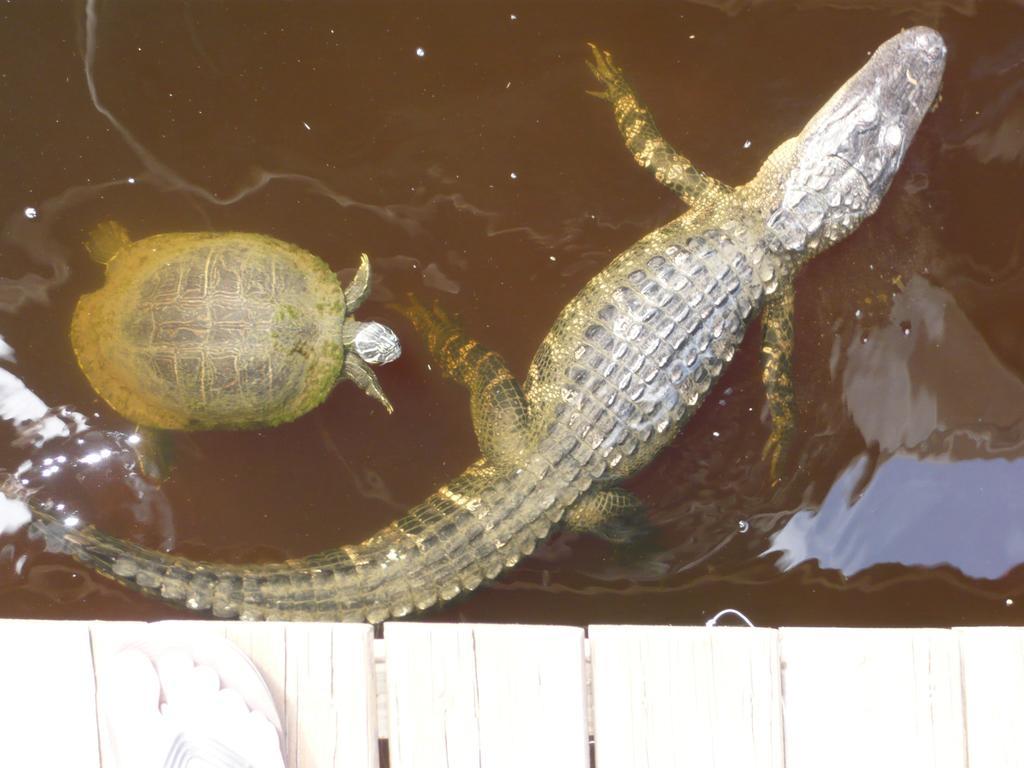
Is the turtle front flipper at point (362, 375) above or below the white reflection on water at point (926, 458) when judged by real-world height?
above

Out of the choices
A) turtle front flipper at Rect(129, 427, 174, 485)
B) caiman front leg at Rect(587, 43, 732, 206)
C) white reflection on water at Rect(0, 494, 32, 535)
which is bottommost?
white reflection on water at Rect(0, 494, 32, 535)

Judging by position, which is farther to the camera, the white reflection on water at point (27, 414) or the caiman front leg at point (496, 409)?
the white reflection on water at point (27, 414)

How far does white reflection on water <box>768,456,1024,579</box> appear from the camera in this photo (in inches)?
117

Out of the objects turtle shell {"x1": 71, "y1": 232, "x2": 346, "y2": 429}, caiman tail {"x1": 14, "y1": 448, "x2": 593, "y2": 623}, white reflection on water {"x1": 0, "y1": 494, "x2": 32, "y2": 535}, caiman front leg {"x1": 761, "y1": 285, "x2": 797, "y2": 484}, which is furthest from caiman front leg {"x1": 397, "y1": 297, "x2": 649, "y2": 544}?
white reflection on water {"x1": 0, "y1": 494, "x2": 32, "y2": 535}

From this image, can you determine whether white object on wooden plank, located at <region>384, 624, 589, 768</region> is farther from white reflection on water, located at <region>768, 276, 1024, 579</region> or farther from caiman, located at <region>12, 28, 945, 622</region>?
white reflection on water, located at <region>768, 276, 1024, 579</region>

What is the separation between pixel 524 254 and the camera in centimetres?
305

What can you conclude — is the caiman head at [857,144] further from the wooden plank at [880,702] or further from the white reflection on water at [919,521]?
the wooden plank at [880,702]

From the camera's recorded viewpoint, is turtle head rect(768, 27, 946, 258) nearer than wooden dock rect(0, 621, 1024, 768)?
No

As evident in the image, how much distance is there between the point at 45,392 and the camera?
2.96 metres

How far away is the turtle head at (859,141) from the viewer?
8.99 feet

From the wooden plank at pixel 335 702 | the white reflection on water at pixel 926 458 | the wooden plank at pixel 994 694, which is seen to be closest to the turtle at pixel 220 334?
the wooden plank at pixel 335 702

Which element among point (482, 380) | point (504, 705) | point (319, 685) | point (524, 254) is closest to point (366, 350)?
point (482, 380)

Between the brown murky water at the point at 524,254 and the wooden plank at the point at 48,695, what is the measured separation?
898 mm

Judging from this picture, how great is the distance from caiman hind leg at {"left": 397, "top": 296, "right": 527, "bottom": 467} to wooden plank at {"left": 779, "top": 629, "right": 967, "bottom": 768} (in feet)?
3.91
